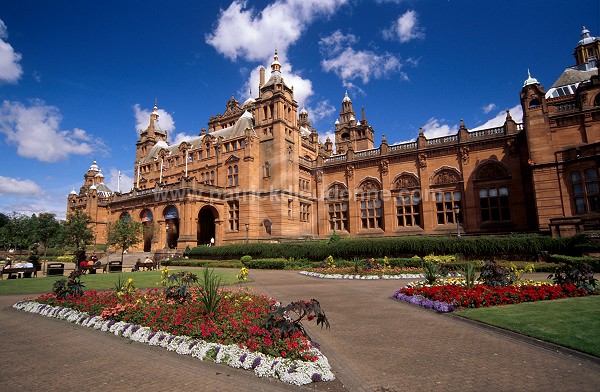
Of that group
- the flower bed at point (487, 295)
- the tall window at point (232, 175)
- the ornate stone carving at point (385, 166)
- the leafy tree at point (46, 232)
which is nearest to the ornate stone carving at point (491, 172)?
the ornate stone carving at point (385, 166)

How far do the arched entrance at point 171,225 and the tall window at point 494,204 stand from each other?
33131mm

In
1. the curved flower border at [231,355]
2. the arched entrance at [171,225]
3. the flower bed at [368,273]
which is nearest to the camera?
the curved flower border at [231,355]

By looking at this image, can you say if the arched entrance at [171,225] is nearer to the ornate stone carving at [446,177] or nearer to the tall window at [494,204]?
the ornate stone carving at [446,177]

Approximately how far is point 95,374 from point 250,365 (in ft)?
9.04

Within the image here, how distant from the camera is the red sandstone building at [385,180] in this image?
84.5ft

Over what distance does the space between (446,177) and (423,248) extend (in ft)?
44.5

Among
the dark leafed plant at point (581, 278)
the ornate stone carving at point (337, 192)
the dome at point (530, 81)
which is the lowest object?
the dark leafed plant at point (581, 278)

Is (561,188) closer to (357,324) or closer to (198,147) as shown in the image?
(357,324)

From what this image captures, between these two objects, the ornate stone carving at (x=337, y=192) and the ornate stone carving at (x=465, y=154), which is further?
the ornate stone carving at (x=337, y=192)

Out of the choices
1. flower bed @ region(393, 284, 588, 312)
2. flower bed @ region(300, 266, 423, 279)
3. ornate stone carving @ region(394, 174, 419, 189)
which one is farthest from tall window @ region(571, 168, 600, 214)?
flower bed @ region(393, 284, 588, 312)

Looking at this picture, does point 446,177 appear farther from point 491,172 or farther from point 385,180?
point 385,180

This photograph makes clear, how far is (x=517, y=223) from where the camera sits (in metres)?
29.1

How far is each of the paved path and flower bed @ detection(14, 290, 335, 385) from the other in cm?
22

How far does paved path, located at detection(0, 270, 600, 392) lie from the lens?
17.1ft
